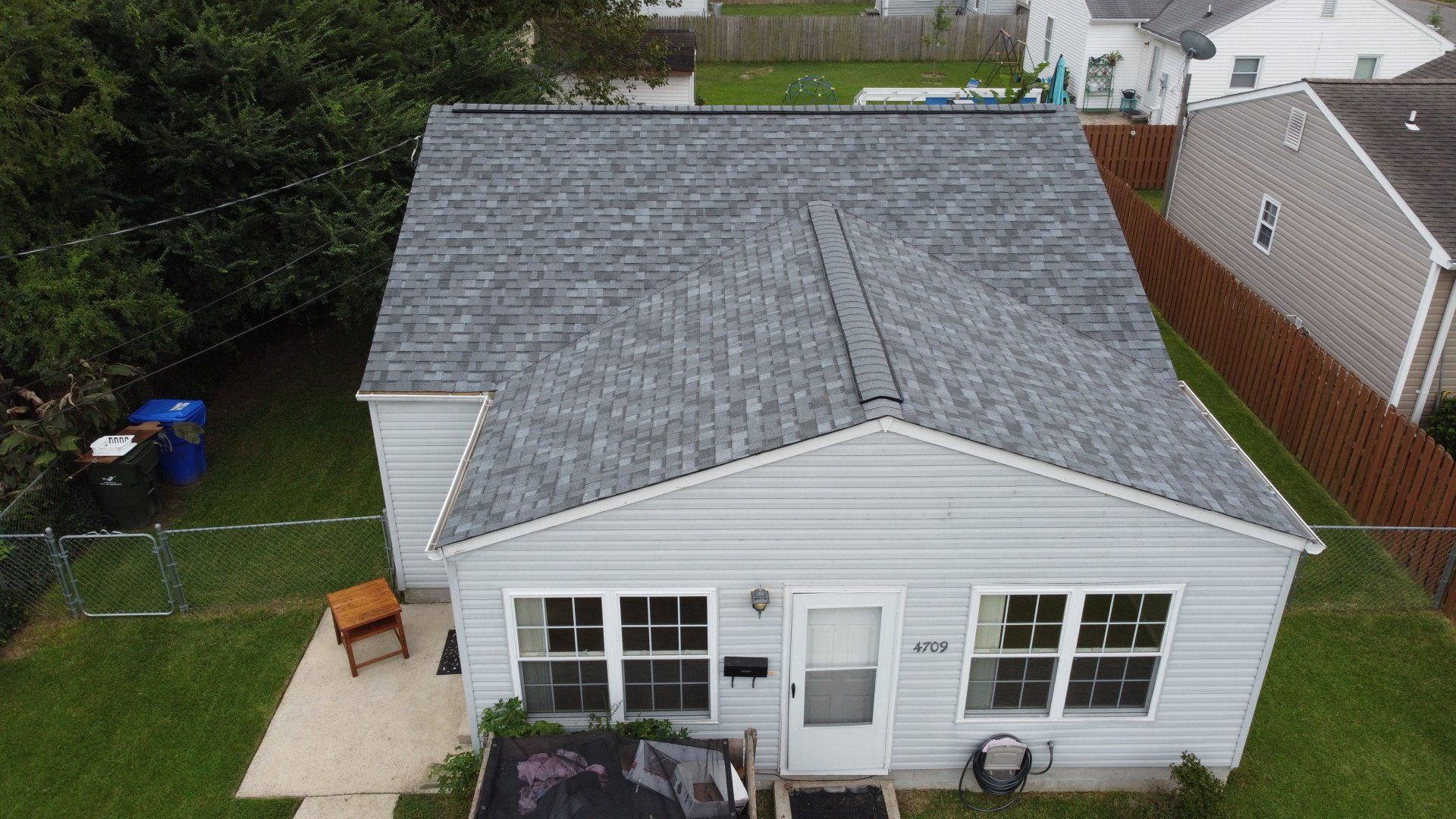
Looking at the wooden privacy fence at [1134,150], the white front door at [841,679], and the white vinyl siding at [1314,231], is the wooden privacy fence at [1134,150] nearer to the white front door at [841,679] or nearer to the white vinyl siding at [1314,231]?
the white vinyl siding at [1314,231]

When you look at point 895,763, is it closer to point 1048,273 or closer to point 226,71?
point 1048,273

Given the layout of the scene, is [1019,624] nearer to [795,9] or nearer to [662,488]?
[662,488]

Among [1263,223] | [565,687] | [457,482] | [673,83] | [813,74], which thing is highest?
[673,83]

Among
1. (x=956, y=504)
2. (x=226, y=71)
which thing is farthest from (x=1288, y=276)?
(x=226, y=71)

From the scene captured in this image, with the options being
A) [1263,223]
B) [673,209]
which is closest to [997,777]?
[673,209]

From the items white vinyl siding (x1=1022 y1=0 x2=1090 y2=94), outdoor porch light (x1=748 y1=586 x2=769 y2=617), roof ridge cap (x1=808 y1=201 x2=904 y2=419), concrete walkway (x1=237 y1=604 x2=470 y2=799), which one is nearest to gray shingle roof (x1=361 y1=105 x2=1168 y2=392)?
roof ridge cap (x1=808 y1=201 x2=904 y2=419)

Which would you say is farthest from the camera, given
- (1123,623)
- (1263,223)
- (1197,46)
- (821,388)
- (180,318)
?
(1197,46)

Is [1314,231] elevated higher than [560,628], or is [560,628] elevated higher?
[1314,231]
